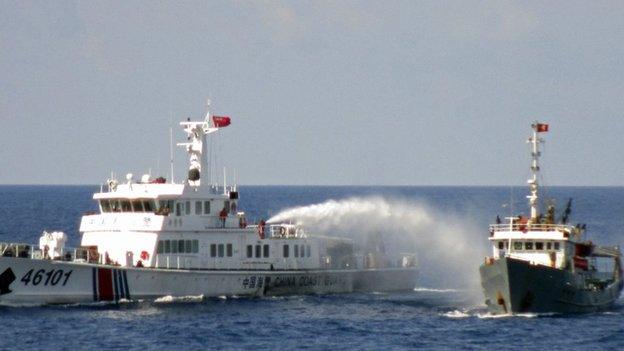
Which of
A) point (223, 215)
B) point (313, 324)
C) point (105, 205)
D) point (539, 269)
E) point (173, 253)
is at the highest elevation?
point (105, 205)

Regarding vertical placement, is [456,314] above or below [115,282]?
below

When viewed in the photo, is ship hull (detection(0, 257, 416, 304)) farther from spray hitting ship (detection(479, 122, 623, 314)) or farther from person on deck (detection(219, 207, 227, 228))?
spray hitting ship (detection(479, 122, 623, 314))

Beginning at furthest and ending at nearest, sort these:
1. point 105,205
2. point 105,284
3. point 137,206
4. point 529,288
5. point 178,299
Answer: point 105,205 < point 137,206 < point 178,299 < point 105,284 < point 529,288

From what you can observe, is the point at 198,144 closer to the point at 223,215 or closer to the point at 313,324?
the point at 223,215

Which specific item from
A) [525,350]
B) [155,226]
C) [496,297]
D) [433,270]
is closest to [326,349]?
[525,350]

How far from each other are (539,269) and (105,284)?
19722mm

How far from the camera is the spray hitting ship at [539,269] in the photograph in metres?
60.1

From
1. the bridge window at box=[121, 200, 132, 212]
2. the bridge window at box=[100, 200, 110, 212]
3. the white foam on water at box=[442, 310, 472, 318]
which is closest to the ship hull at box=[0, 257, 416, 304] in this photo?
the bridge window at box=[121, 200, 132, 212]

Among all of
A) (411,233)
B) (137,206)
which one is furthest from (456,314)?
(411,233)

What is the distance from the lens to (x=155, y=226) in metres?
65.9

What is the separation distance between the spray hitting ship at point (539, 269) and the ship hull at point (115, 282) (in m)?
12.3

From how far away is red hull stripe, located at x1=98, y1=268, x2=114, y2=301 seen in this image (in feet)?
209

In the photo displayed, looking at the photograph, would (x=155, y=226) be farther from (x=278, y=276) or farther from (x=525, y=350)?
(x=525, y=350)

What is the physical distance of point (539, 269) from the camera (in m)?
59.9
